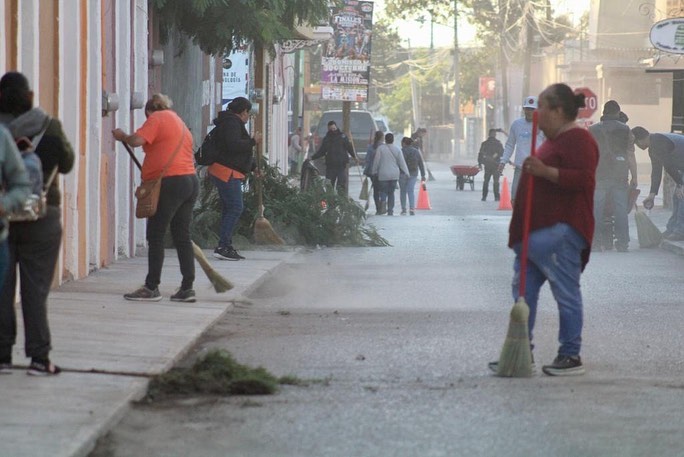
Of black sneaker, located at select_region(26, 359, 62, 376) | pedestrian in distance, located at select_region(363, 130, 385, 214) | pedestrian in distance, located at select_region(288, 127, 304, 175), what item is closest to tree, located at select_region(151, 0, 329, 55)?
black sneaker, located at select_region(26, 359, 62, 376)

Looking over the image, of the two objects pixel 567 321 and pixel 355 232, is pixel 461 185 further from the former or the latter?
pixel 567 321

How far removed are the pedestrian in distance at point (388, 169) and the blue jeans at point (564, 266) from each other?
811 inches

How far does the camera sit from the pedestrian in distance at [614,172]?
57.9 ft

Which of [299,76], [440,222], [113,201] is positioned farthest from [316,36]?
[113,201]

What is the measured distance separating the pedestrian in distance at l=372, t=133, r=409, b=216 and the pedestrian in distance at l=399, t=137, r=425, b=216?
311 mm

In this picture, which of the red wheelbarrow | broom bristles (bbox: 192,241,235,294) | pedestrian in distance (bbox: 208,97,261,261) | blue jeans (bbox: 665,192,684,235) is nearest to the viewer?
broom bristles (bbox: 192,241,235,294)

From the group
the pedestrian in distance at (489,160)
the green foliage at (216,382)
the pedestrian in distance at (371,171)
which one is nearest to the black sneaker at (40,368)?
the green foliage at (216,382)

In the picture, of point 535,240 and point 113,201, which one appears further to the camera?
point 113,201

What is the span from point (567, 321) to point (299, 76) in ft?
128

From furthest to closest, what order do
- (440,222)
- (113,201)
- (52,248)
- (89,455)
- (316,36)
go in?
(316,36) < (440,222) < (113,201) < (52,248) < (89,455)

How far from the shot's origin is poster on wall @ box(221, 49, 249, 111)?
27.5m

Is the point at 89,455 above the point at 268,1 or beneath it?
beneath

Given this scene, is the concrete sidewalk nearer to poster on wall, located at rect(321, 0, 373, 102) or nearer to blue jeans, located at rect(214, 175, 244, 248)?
blue jeans, located at rect(214, 175, 244, 248)

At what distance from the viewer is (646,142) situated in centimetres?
1744
